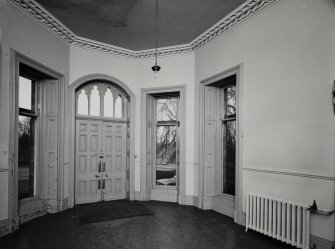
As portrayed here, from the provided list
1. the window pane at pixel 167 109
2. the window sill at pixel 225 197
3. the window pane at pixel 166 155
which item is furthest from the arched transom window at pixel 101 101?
the window sill at pixel 225 197

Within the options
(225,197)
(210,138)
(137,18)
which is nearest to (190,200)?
(225,197)

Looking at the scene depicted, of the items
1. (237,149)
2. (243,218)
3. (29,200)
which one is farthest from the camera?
(29,200)

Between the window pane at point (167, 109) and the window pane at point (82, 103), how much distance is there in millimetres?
1884

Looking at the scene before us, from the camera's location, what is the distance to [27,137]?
5.05 metres

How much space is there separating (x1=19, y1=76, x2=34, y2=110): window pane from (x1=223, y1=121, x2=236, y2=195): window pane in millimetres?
4284

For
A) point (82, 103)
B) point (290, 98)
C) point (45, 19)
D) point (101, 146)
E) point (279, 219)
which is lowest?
Answer: point (279, 219)

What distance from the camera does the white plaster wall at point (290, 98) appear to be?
10.6 ft

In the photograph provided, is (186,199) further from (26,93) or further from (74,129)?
(26,93)

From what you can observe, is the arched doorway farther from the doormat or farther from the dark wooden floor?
the dark wooden floor

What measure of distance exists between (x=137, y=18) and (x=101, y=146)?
320cm

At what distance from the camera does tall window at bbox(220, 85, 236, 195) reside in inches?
215

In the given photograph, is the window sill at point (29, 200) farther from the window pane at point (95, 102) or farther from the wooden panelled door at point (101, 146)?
the window pane at point (95, 102)

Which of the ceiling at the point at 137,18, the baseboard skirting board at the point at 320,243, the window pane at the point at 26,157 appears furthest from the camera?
the window pane at the point at 26,157

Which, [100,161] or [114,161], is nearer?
[100,161]
